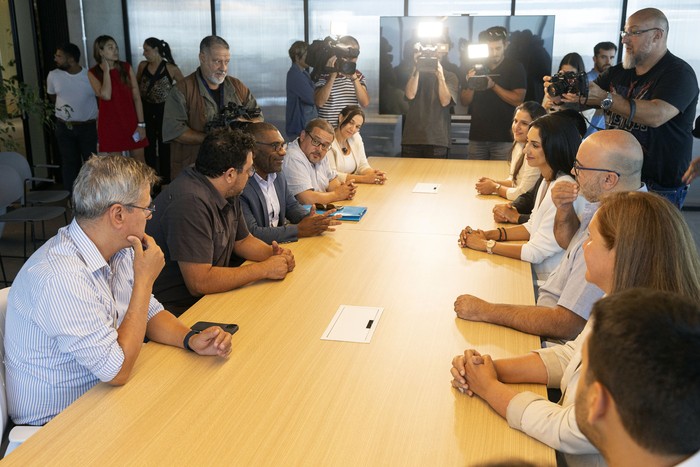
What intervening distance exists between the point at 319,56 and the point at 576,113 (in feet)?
8.57

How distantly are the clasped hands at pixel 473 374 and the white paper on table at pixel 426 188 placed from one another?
274 cm

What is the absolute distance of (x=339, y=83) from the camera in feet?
18.8

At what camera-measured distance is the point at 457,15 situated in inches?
272

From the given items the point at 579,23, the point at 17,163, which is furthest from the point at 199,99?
the point at 579,23

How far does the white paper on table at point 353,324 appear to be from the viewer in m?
2.05

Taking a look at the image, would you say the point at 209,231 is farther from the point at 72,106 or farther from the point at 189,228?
the point at 72,106

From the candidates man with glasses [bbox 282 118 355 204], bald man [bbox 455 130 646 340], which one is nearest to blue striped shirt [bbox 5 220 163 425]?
bald man [bbox 455 130 646 340]

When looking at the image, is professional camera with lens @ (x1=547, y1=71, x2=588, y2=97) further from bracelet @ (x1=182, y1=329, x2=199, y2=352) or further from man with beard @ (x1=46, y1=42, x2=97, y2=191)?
man with beard @ (x1=46, y1=42, x2=97, y2=191)

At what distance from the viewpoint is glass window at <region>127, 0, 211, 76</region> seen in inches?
310

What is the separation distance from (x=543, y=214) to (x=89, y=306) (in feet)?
6.72

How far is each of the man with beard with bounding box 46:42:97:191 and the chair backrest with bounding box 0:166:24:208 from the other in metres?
2.16

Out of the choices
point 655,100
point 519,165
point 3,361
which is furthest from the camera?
point 519,165

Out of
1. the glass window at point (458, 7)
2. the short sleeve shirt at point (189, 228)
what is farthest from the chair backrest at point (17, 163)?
the glass window at point (458, 7)

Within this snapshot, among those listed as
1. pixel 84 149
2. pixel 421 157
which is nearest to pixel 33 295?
pixel 421 157
